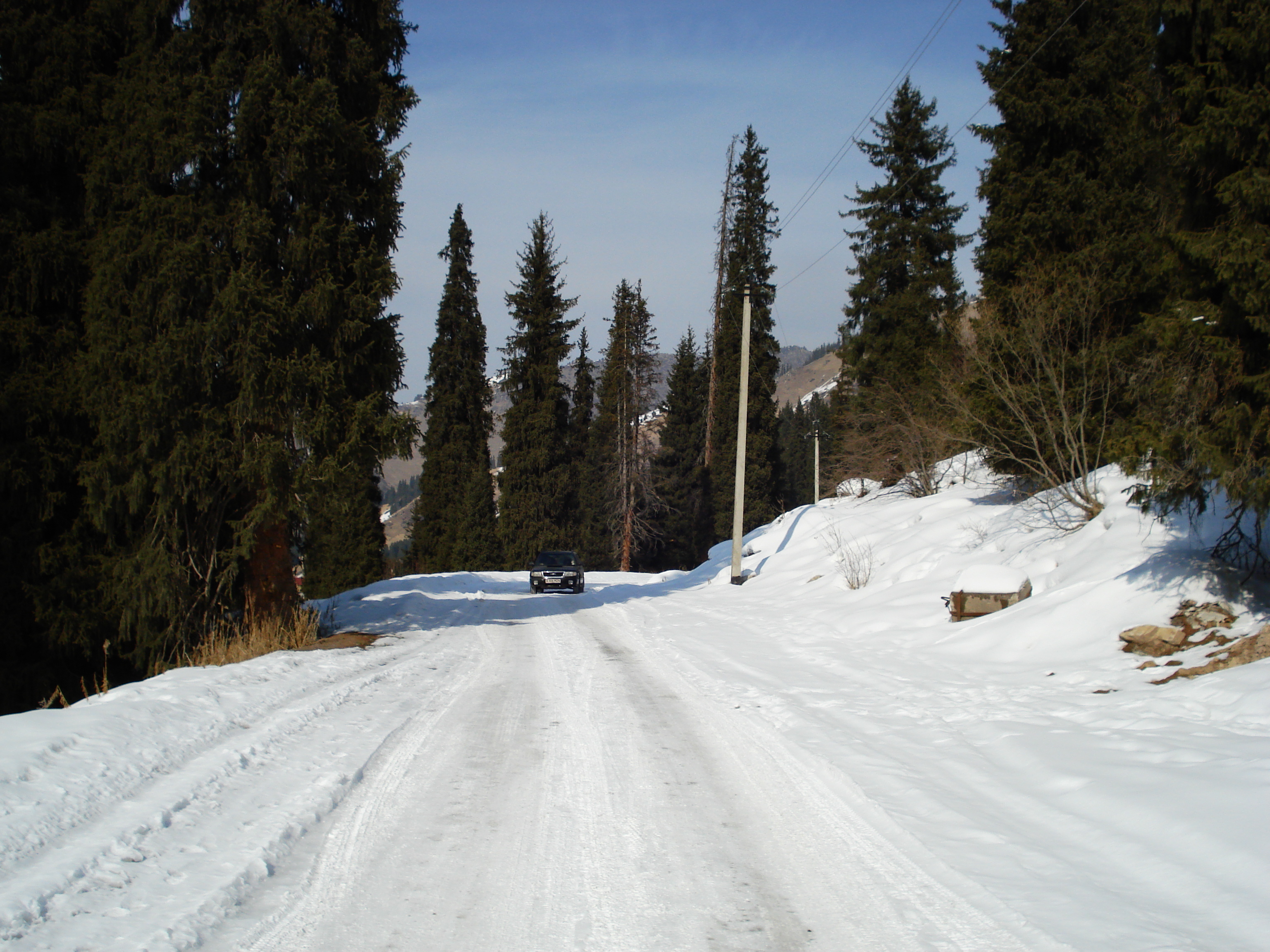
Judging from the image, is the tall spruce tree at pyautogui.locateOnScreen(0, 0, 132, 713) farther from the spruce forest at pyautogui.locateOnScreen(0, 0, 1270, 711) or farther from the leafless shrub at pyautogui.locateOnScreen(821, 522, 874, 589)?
the leafless shrub at pyautogui.locateOnScreen(821, 522, 874, 589)

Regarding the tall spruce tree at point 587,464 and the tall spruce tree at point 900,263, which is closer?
the tall spruce tree at point 900,263

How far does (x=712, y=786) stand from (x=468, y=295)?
47.5 meters

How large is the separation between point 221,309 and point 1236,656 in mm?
12871

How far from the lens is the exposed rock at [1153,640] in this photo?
7.95 m

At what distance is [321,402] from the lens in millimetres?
12047

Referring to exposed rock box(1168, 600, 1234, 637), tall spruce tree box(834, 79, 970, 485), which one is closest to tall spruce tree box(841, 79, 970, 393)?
tall spruce tree box(834, 79, 970, 485)

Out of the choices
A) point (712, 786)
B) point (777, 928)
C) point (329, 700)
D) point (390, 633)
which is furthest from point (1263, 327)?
point (390, 633)

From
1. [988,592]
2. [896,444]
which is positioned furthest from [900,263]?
[988,592]

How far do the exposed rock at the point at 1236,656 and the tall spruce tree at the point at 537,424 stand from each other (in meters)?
37.2

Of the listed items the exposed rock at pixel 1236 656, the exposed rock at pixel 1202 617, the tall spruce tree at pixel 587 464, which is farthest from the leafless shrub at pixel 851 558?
the tall spruce tree at pixel 587 464

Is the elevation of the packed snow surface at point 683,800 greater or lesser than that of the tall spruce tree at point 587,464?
lesser

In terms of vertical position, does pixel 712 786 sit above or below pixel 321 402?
Result: below

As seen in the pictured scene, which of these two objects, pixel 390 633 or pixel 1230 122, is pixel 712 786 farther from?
pixel 390 633

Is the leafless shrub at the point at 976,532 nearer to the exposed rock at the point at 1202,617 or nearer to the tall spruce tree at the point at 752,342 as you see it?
the exposed rock at the point at 1202,617
